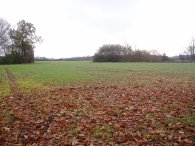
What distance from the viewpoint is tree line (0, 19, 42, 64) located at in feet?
246

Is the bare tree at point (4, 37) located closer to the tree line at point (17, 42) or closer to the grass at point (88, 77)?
the tree line at point (17, 42)

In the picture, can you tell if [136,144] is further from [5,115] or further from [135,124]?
[5,115]

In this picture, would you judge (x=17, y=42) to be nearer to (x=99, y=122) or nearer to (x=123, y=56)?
(x=123, y=56)

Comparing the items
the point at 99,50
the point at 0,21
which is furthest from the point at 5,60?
the point at 99,50

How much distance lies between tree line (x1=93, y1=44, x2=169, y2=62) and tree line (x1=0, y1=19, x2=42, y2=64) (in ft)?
111

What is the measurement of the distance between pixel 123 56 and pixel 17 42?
4564 centimetres

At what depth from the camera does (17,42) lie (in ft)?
247

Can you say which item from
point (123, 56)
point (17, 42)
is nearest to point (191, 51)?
point (123, 56)

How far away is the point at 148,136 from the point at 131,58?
95.0 metres

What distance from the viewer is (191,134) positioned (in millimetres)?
5691

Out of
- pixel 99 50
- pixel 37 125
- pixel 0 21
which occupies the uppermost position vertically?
pixel 0 21

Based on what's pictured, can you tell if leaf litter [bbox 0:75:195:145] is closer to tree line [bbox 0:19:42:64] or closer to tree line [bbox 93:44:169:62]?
tree line [bbox 0:19:42:64]

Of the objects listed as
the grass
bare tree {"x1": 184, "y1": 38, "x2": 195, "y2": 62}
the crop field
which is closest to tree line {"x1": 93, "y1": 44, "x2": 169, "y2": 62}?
bare tree {"x1": 184, "y1": 38, "x2": 195, "y2": 62}

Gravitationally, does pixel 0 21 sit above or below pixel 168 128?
above
